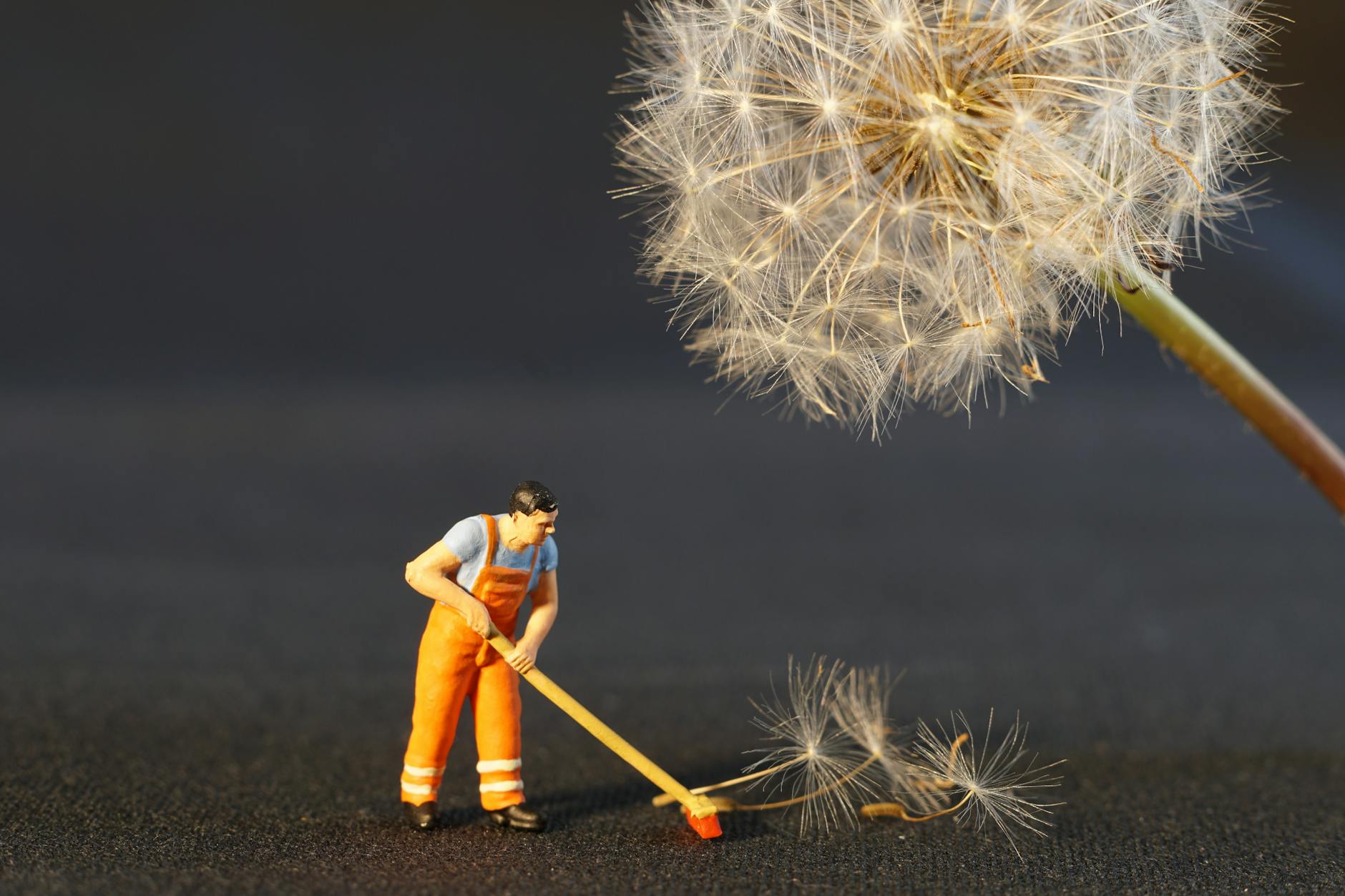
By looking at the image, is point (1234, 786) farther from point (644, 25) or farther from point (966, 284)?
point (644, 25)

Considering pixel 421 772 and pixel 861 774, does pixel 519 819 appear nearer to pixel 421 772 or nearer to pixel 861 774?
pixel 421 772

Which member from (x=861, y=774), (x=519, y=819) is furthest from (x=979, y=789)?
(x=519, y=819)

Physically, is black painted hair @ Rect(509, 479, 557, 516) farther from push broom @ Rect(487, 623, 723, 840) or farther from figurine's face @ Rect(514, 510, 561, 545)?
push broom @ Rect(487, 623, 723, 840)

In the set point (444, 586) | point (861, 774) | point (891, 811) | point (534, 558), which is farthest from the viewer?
point (861, 774)

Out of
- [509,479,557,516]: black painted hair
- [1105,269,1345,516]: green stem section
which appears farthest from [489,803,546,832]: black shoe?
[1105,269,1345,516]: green stem section

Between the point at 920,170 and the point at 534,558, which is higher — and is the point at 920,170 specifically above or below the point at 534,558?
above

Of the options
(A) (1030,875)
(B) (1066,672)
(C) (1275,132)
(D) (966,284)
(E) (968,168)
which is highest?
(C) (1275,132)

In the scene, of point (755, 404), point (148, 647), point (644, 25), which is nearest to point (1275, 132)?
point (644, 25)
